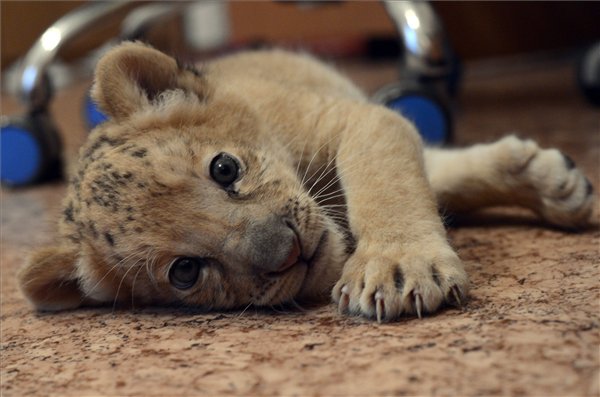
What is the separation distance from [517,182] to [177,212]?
0.88 m

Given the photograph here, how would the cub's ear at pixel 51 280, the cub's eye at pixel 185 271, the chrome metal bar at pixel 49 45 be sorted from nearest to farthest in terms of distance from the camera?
1. the cub's eye at pixel 185 271
2. the cub's ear at pixel 51 280
3. the chrome metal bar at pixel 49 45

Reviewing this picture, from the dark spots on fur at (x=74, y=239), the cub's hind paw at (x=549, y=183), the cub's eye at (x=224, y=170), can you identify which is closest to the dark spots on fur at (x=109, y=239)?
the dark spots on fur at (x=74, y=239)

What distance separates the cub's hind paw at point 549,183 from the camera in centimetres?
184

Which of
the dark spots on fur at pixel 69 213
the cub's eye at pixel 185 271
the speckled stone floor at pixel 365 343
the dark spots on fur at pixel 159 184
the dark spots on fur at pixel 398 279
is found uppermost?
the dark spots on fur at pixel 159 184

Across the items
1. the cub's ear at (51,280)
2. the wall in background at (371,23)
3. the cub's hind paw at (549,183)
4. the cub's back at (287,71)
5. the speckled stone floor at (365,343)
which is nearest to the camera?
the speckled stone floor at (365,343)

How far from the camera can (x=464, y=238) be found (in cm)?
190

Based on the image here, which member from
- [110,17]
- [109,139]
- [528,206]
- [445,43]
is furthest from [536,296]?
[110,17]

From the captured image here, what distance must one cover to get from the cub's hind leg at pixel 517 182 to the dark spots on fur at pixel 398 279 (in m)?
0.62

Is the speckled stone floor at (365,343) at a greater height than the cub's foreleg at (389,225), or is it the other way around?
the cub's foreleg at (389,225)

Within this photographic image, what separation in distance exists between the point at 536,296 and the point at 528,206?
597 millimetres

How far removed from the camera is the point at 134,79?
1.81m

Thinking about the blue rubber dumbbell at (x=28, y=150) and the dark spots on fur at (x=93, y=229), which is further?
the blue rubber dumbbell at (x=28, y=150)

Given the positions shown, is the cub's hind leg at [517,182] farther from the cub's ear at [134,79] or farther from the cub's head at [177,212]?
the cub's ear at [134,79]

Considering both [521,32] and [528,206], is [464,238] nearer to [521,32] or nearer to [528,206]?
[528,206]
